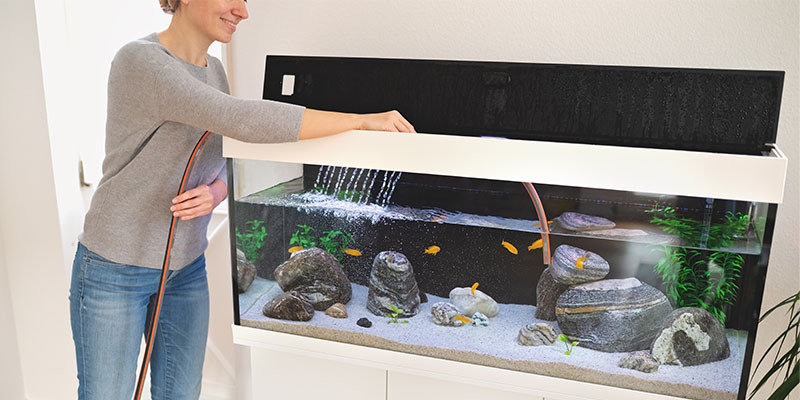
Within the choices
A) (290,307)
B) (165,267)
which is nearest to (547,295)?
(290,307)

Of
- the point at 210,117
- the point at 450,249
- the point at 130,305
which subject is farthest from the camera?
the point at 130,305

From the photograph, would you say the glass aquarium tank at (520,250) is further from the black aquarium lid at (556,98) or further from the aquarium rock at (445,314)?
the black aquarium lid at (556,98)

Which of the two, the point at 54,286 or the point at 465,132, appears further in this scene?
the point at 54,286

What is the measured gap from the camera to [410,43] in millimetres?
1786

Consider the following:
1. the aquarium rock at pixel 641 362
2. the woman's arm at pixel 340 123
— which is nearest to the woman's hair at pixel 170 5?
the woman's arm at pixel 340 123

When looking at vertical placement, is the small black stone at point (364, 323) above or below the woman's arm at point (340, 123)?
below

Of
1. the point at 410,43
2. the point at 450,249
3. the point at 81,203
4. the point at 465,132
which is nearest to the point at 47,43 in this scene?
the point at 81,203

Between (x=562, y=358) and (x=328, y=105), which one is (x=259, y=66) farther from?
(x=562, y=358)

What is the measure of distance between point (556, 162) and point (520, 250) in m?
0.21

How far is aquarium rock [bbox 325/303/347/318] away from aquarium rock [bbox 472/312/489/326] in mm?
306

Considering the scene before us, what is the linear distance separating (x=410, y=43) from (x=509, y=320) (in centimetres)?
90

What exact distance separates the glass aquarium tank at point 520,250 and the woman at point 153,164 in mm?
104

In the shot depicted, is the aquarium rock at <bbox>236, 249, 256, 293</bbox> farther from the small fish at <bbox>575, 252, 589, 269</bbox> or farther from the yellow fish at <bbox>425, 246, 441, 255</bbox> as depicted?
the small fish at <bbox>575, 252, 589, 269</bbox>

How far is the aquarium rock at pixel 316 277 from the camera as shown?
4.58 ft
